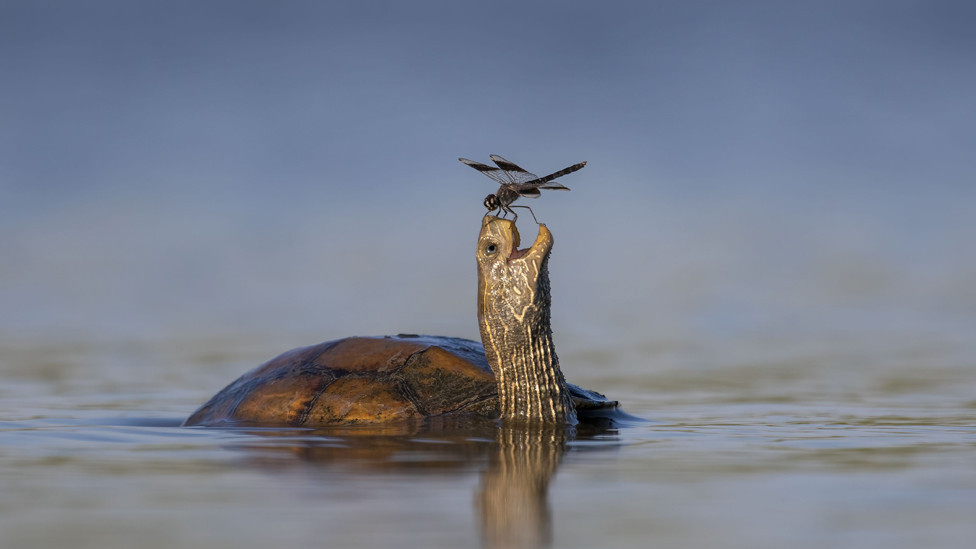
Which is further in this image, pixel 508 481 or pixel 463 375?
pixel 463 375

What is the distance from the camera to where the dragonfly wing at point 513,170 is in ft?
18.7

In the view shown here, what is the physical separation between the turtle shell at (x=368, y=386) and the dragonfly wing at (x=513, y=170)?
3.89 feet

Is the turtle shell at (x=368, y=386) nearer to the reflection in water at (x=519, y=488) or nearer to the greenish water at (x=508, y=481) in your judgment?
the greenish water at (x=508, y=481)

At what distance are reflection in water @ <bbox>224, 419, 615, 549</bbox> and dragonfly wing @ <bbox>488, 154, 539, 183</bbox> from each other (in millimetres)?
1398

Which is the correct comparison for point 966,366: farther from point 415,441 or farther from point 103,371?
point 103,371

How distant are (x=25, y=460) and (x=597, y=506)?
260 cm

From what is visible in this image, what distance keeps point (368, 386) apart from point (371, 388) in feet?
0.09

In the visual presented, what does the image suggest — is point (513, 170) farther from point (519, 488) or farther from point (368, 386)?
point (519, 488)

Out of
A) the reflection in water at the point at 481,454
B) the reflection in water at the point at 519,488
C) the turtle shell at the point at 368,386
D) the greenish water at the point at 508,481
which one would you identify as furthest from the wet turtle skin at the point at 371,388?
the reflection in water at the point at 519,488

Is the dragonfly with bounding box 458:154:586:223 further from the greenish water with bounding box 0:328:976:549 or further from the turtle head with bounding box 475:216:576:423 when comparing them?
the greenish water with bounding box 0:328:976:549

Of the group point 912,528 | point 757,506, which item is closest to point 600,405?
point 757,506

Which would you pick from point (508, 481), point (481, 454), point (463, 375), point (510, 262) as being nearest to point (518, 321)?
point (510, 262)

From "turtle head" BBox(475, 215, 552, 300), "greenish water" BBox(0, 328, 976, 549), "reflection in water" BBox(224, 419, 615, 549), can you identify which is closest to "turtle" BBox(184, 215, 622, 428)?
"turtle head" BBox(475, 215, 552, 300)

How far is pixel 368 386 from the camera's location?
19.8 feet
